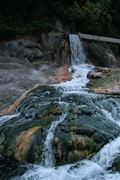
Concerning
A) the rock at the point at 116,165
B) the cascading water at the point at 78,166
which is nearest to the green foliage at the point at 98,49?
the cascading water at the point at 78,166

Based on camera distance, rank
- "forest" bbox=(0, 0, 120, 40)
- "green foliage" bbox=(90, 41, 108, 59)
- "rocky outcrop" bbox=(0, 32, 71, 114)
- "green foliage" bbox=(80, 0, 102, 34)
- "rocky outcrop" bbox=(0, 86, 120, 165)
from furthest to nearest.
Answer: "green foliage" bbox=(80, 0, 102, 34) < "forest" bbox=(0, 0, 120, 40) < "green foliage" bbox=(90, 41, 108, 59) < "rocky outcrop" bbox=(0, 32, 71, 114) < "rocky outcrop" bbox=(0, 86, 120, 165)

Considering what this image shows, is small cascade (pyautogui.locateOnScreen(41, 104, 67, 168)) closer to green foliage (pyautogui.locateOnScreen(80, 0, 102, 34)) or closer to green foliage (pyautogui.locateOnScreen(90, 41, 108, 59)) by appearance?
green foliage (pyautogui.locateOnScreen(90, 41, 108, 59))

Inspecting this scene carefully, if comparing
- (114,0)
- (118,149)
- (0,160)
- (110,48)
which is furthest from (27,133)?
(114,0)

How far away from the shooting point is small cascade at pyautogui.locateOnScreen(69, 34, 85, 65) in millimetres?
15922

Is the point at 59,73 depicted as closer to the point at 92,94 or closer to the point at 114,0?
the point at 92,94

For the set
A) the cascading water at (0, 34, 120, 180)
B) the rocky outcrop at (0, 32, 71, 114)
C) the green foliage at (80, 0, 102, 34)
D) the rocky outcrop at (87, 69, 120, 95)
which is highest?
the green foliage at (80, 0, 102, 34)

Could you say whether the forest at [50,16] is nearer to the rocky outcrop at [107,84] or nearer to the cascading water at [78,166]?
the rocky outcrop at [107,84]

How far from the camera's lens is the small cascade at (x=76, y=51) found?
627 inches

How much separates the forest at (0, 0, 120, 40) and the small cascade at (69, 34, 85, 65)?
1656 mm

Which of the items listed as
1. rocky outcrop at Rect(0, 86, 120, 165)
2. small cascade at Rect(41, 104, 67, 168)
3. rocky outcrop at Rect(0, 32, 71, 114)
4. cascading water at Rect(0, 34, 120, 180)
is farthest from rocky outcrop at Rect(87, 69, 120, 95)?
small cascade at Rect(41, 104, 67, 168)

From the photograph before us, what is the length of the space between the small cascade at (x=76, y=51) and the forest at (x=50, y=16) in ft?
5.43

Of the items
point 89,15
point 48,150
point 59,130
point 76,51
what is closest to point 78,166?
point 48,150

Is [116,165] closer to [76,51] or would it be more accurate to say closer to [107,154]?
[107,154]

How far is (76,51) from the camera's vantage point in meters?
16.1
